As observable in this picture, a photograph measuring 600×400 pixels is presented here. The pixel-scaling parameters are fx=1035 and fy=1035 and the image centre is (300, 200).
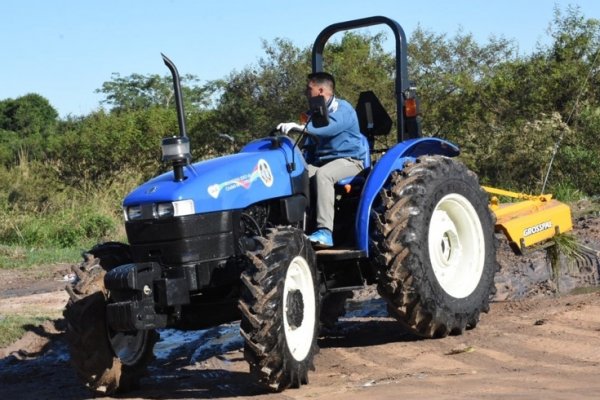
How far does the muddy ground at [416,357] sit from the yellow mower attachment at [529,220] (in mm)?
549

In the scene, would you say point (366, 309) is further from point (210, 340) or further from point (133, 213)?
point (133, 213)

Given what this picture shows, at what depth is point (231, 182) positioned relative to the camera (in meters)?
6.41

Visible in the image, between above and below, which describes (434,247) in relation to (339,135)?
below

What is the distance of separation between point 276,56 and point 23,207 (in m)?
5.97

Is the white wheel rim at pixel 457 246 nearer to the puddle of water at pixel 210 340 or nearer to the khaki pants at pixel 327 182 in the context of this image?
the khaki pants at pixel 327 182

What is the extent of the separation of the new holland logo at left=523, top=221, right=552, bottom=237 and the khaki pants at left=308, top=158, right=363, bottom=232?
1.95 m

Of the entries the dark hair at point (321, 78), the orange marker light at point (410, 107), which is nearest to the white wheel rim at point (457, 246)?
the orange marker light at point (410, 107)

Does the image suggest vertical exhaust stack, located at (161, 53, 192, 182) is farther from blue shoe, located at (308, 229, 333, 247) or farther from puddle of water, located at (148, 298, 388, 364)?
puddle of water, located at (148, 298, 388, 364)

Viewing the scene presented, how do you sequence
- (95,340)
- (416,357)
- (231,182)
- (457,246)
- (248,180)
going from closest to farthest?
1. (95,340)
2. (231,182)
3. (248,180)
4. (416,357)
5. (457,246)

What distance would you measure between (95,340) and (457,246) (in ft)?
9.82

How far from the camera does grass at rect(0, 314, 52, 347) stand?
8673mm

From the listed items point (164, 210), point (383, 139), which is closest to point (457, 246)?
point (164, 210)

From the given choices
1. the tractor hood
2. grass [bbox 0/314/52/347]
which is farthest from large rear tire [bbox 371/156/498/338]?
grass [bbox 0/314/52/347]

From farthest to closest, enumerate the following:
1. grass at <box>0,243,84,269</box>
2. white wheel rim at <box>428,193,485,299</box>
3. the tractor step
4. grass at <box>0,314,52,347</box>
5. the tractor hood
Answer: grass at <box>0,243,84,269</box> → grass at <box>0,314,52,347</box> → white wheel rim at <box>428,193,485,299</box> → the tractor step → the tractor hood
